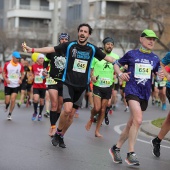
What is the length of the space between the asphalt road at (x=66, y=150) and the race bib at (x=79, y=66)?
1365 mm

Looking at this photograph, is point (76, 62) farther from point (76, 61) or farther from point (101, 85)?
point (101, 85)

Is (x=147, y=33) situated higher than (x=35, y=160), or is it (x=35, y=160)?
(x=147, y=33)

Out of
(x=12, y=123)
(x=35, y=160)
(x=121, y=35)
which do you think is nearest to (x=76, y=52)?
(x=35, y=160)

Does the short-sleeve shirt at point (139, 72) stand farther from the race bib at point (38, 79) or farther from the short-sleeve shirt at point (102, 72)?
the race bib at point (38, 79)

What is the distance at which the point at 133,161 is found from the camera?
8898 millimetres

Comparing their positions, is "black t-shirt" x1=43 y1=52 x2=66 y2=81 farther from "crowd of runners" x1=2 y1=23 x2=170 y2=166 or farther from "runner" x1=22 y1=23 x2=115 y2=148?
"runner" x1=22 y1=23 x2=115 y2=148

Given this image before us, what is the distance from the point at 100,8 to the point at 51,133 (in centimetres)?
5226

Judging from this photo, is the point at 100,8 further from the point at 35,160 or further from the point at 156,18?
the point at 35,160

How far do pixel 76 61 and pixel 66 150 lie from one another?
59.7 inches

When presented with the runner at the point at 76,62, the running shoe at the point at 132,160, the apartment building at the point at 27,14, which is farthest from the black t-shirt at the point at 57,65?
the apartment building at the point at 27,14

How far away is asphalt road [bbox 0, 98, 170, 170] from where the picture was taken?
8.95 m

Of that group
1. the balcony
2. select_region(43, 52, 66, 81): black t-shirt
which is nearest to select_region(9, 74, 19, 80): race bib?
select_region(43, 52, 66, 81): black t-shirt

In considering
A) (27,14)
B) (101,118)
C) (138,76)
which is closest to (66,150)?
(138,76)

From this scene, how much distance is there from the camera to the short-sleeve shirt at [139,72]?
9375 mm
